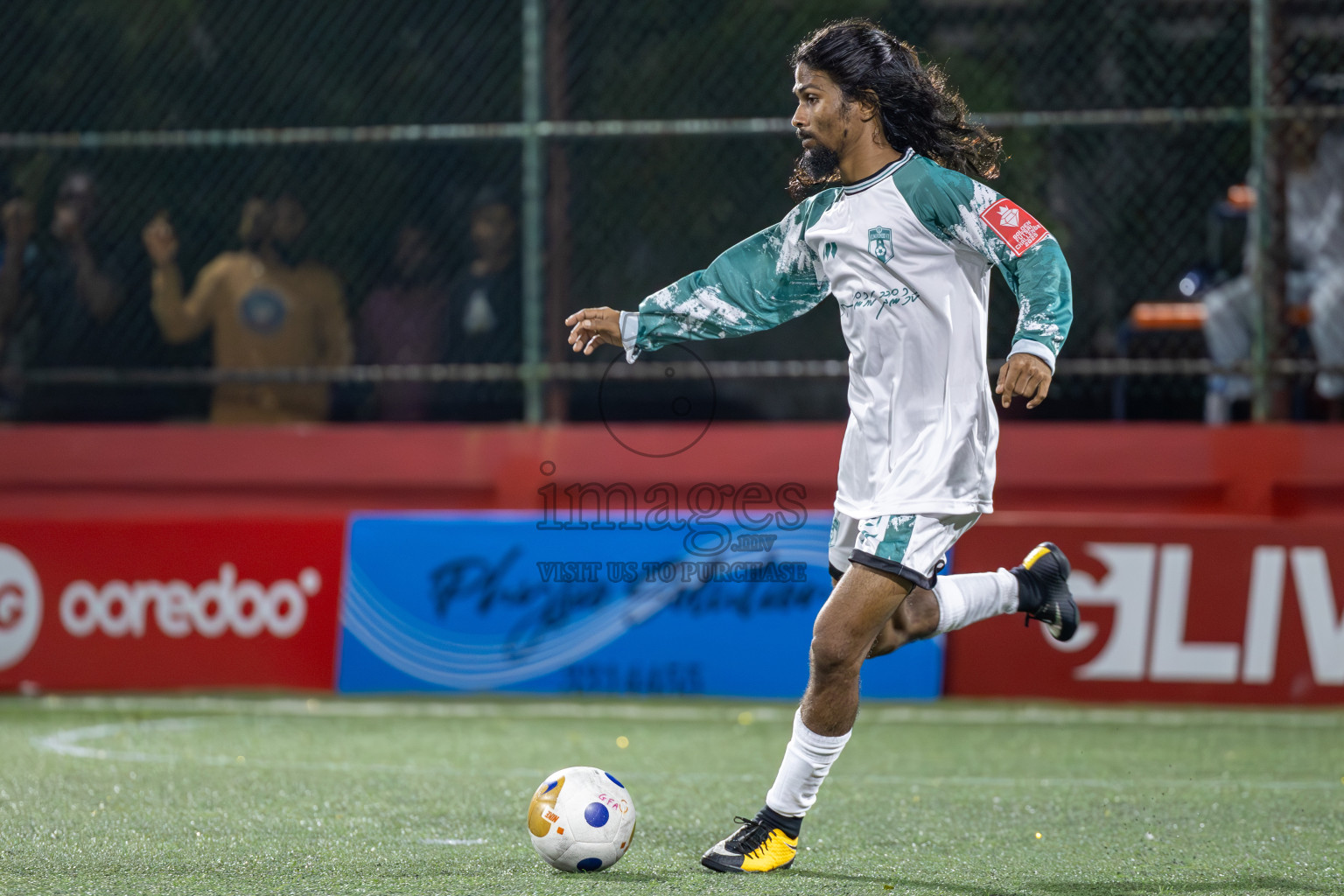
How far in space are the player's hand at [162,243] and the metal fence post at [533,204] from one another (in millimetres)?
2017

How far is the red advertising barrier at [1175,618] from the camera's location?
318 inches

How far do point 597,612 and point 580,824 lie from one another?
4067 mm

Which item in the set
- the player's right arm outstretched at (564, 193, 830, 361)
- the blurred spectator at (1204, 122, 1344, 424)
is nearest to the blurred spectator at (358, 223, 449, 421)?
the blurred spectator at (1204, 122, 1344, 424)

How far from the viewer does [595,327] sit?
4883 mm

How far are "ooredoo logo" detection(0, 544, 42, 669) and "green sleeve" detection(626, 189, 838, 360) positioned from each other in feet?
16.3

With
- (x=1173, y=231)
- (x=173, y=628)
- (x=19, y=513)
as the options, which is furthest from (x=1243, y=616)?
(x=19, y=513)

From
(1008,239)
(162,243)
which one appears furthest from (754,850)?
(162,243)

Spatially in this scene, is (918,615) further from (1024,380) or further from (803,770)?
(1024,380)

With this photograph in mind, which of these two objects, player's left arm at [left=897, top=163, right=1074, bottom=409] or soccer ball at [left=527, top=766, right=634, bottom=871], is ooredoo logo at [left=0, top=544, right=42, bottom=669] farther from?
player's left arm at [left=897, top=163, right=1074, bottom=409]

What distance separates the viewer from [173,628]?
8.67 metres

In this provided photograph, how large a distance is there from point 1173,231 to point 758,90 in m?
2.32

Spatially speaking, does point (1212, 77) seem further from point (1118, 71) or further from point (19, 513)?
point (19, 513)

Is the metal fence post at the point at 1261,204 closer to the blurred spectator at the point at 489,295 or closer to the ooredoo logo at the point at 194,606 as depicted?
the blurred spectator at the point at 489,295

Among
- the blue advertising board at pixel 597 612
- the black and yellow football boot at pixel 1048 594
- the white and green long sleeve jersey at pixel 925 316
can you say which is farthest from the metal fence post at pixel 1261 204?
the white and green long sleeve jersey at pixel 925 316
